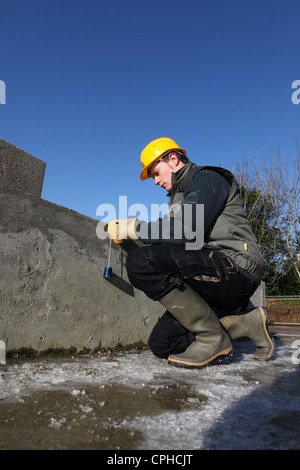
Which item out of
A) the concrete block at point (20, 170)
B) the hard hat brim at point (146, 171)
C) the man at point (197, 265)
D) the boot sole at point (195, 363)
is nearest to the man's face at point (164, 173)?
the hard hat brim at point (146, 171)

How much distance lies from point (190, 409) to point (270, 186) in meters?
15.2

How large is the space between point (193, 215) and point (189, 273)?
351 mm

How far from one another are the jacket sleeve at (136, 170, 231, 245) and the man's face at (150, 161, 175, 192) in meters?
0.39

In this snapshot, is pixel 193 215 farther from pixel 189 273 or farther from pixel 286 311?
pixel 286 311

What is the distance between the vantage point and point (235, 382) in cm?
170

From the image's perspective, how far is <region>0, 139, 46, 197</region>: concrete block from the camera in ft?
7.16

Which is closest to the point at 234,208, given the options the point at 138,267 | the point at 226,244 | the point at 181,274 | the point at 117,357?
the point at 226,244

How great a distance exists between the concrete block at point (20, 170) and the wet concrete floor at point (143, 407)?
112cm

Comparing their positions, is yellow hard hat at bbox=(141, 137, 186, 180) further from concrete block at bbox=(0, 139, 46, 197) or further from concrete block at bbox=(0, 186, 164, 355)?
concrete block at bbox=(0, 139, 46, 197)

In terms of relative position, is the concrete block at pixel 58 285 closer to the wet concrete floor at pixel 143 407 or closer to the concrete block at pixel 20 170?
the concrete block at pixel 20 170

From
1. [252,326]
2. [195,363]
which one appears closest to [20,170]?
[195,363]

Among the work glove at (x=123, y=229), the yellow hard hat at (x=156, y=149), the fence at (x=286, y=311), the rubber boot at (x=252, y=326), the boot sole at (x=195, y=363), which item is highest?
the yellow hard hat at (x=156, y=149)

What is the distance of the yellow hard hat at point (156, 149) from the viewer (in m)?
2.57

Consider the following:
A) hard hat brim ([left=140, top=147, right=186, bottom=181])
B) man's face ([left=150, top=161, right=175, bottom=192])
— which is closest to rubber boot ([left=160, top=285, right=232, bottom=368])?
man's face ([left=150, top=161, right=175, bottom=192])
